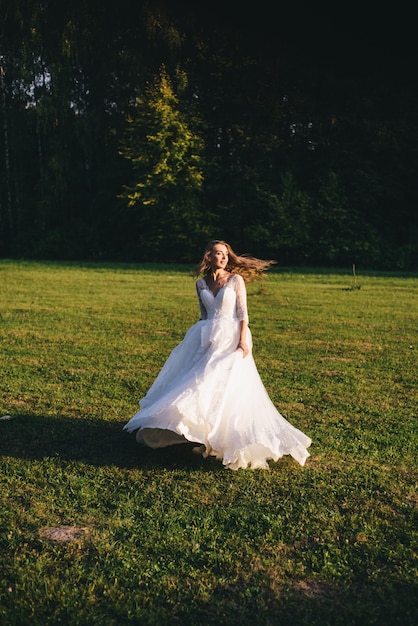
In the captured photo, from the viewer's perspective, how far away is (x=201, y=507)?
5.03m

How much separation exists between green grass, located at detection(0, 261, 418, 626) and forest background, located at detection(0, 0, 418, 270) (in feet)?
109

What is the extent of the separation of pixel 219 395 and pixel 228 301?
1024 millimetres

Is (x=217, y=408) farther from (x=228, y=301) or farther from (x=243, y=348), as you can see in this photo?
(x=228, y=301)

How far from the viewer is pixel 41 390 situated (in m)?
8.87

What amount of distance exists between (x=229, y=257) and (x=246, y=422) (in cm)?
185

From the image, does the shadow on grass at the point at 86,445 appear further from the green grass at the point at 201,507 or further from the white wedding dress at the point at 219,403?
the white wedding dress at the point at 219,403

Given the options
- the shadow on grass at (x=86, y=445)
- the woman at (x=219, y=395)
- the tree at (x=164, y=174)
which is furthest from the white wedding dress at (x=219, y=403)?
the tree at (x=164, y=174)

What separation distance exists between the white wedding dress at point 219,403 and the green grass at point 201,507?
0.23m

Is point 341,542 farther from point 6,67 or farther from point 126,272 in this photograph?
point 6,67

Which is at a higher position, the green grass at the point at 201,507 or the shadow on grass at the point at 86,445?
the shadow on grass at the point at 86,445

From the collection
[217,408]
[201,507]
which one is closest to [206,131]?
[217,408]

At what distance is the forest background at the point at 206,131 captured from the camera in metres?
43.0

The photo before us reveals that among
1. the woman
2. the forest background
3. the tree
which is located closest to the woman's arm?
the woman

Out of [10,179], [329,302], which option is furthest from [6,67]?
[329,302]
